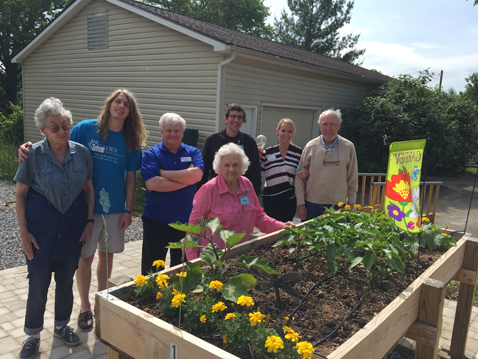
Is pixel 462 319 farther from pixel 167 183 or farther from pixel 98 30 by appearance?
pixel 98 30

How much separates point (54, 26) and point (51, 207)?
11.7m

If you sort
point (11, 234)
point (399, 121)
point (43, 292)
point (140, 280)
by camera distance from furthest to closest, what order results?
point (399, 121), point (11, 234), point (43, 292), point (140, 280)

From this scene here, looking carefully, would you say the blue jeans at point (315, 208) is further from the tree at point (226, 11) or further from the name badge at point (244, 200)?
the tree at point (226, 11)

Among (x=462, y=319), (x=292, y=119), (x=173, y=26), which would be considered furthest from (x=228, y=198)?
(x=292, y=119)

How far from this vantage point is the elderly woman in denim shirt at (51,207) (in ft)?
7.98

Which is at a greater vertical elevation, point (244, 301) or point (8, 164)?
point (244, 301)

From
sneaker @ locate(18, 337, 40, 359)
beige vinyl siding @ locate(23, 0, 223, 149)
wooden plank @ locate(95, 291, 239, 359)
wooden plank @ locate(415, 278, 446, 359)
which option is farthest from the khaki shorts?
beige vinyl siding @ locate(23, 0, 223, 149)

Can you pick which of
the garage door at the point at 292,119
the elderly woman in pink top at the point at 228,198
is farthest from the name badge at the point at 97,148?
the garage door at the point at 292,119

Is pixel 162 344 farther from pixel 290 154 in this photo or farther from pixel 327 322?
pixel 290 154

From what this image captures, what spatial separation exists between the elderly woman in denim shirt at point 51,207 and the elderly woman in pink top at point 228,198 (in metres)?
0.83

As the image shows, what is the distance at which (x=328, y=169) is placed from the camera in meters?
3.54

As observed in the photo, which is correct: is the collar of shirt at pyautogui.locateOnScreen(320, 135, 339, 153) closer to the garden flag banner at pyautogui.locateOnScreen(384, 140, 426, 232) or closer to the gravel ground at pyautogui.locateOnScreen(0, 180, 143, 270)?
the garden flag banner at pyautogui.locateOnScreen(384, 140, 426, 232)

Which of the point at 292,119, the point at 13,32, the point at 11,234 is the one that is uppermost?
the point at 13,32

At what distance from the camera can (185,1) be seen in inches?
1165
